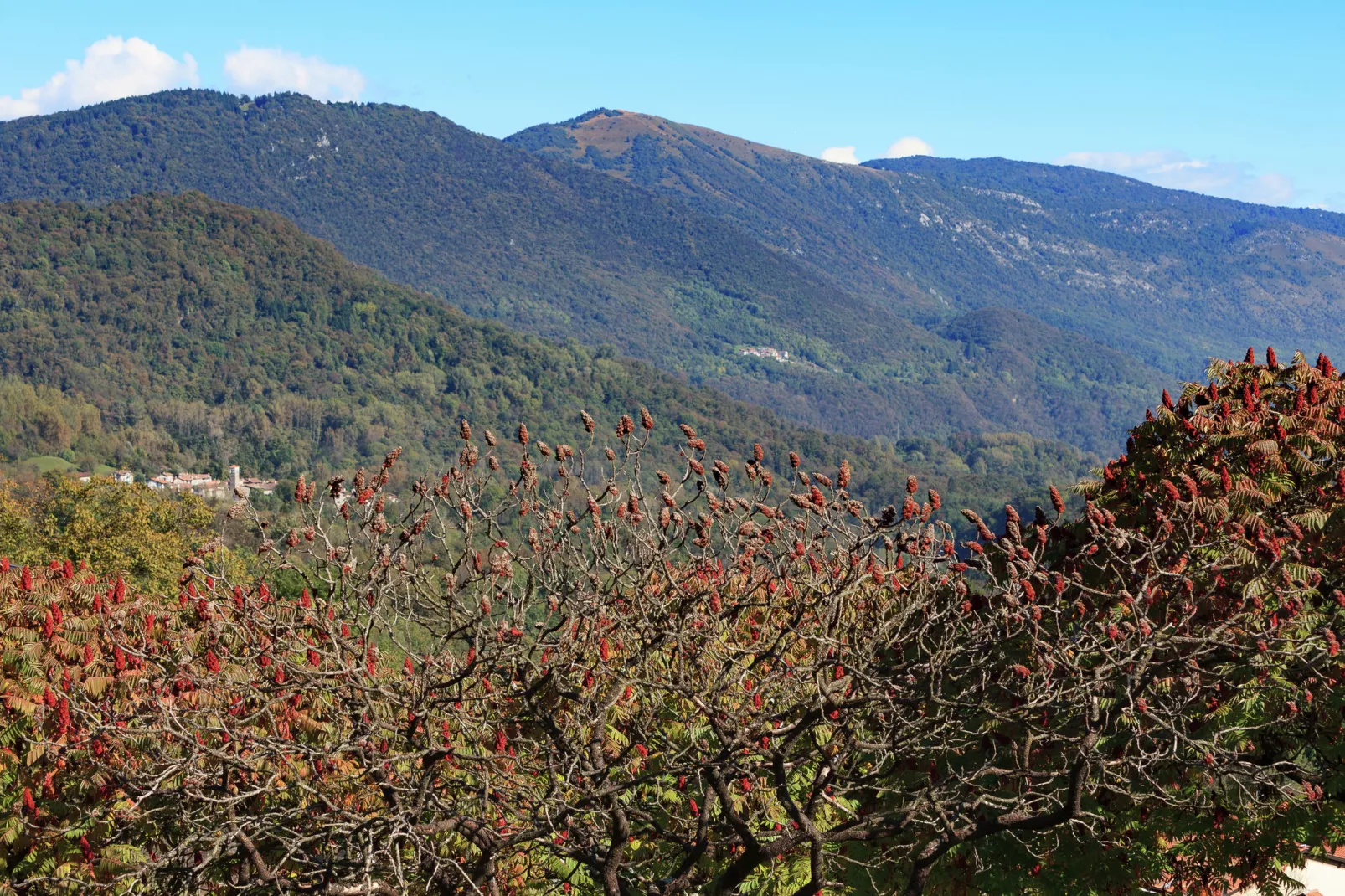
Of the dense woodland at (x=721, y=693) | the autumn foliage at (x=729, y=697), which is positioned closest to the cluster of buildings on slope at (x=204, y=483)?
the dense woodland at (x=721, y=693)

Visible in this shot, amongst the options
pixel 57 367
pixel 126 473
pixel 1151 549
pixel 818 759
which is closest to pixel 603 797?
pixel 818 759

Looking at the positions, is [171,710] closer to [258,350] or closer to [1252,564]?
[1252,564]

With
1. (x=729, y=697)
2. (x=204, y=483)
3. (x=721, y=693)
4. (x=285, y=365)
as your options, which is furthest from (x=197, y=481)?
(x=721, y=693)

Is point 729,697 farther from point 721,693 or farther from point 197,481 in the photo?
point 197,481

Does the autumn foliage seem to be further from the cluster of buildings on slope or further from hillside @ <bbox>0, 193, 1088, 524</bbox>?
hillside @ <bbox>0, 193, 1088, 524</bbox>

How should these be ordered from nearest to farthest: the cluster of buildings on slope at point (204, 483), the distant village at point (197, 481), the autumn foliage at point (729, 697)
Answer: the autumn foliage at point (729, 697) < the cluster of buildings on slope at point (204, 483) < the distant village at point (197, 481)

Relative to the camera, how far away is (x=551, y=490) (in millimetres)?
6484

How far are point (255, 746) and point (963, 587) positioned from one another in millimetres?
3490

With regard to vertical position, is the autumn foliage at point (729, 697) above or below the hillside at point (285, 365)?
above

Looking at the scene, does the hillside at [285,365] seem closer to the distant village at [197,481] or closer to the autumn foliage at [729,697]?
the distant village at [197,481]

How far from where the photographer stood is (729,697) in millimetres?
6891

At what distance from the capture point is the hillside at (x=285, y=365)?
109 meters

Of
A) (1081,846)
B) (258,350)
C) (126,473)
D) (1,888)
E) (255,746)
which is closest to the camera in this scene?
(255,746)

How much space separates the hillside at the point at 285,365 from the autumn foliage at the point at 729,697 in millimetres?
90349
